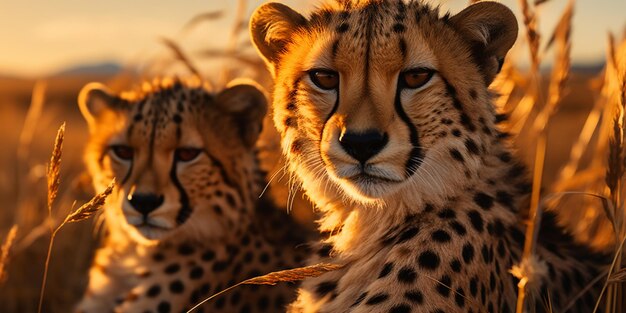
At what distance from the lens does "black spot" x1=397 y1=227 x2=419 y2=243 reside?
222 cm

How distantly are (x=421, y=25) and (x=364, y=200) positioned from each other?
19.7 inches

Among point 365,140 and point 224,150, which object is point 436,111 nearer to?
point 365,140

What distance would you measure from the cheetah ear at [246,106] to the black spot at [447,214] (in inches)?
43.7

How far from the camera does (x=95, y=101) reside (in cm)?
337

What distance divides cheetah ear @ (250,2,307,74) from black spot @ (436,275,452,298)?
878mm

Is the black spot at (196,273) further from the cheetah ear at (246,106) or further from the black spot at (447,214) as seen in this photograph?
the black spot at (447,214)

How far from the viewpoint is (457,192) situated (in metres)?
2.24

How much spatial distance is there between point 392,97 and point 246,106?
3.67 feet

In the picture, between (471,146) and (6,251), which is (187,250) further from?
(471,146)

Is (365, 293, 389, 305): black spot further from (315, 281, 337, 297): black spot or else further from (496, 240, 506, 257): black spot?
(496, 240, 506, 257): black spot

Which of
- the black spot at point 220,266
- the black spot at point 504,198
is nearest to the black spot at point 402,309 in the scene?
the black spot at point 504,198

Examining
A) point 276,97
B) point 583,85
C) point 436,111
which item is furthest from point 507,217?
point 583,85

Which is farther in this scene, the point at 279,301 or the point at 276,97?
the point at 279,301

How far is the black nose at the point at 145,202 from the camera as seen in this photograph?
2934 millimetres
